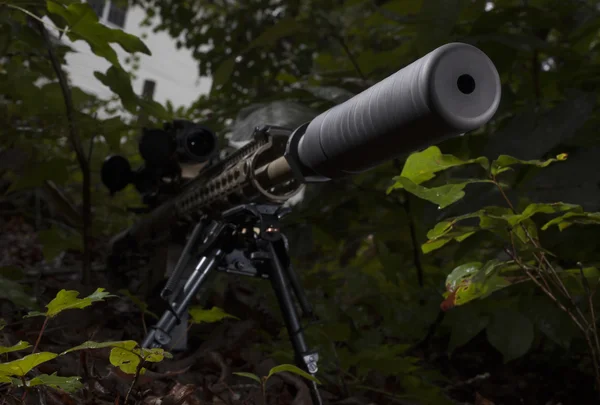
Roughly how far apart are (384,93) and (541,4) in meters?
1.08

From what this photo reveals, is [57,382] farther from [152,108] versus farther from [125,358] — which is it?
[152,108]

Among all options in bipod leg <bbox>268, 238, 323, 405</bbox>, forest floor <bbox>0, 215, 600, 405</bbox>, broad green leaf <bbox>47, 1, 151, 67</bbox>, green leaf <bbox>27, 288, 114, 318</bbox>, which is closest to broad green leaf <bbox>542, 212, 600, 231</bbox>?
forest floor <bbox>0, 215, 600, 405</bbox>

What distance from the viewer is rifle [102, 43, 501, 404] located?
54cm

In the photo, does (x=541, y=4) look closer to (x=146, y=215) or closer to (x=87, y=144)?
(x=146, y=215)

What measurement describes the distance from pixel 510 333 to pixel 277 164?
0.66m

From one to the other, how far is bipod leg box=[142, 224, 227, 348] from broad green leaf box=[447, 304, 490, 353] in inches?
23.7

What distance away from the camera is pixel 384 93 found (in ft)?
2.01

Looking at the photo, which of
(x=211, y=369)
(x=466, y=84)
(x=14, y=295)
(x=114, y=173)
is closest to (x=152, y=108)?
(x=114, y=173)

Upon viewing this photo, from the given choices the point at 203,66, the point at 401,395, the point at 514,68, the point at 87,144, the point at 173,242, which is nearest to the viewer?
the point at 401,395

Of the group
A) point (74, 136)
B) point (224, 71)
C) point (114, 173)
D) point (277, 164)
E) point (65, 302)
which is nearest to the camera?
point (65, 302)

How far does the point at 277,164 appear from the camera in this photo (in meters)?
0.97

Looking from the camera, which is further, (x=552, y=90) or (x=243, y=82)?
(x=243, y=82)

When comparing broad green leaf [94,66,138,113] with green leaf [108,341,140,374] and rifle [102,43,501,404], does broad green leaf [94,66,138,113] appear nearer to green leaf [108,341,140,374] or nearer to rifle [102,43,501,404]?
rifle [102,43,501,404]

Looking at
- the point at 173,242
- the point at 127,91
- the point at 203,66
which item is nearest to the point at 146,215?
the point at 173,242
